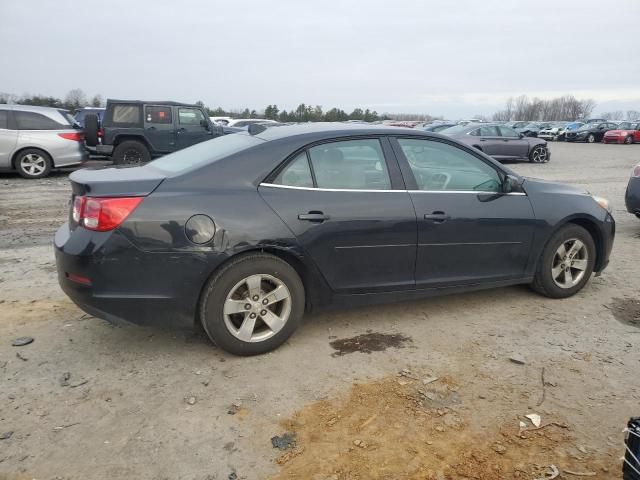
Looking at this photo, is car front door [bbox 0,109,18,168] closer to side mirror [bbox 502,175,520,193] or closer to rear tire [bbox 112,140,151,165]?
rear tire [bbox 112,140,151,165]

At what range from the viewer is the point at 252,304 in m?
3.34

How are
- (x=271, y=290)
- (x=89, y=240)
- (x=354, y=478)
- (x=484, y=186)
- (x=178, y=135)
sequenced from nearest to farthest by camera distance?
1. (x=354, y=478)
2. (x=89, y=240)
3. (x=271, y=290)
4. (x=484, y=186)
5. (x=178, y=135)

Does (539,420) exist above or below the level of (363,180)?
below

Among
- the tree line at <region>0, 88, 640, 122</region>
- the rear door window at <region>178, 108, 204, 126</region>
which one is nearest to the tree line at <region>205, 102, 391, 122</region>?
the tree line at <region>0, 88, 640, 122</region>

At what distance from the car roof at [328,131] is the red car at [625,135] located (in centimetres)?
3359

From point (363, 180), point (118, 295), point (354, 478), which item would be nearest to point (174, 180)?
point (118, 295)

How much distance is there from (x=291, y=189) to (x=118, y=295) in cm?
130

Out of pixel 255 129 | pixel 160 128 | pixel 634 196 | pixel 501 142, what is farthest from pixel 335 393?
pixel 501 142

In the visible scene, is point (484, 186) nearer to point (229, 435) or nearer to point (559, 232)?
point (559, 232)

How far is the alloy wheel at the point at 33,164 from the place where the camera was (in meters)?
11.5

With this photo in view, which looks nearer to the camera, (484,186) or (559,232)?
(484,186)

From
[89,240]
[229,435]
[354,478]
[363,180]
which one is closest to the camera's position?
[354,478]

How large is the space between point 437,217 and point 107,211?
7.55ft

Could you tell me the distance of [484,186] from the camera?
413cm
